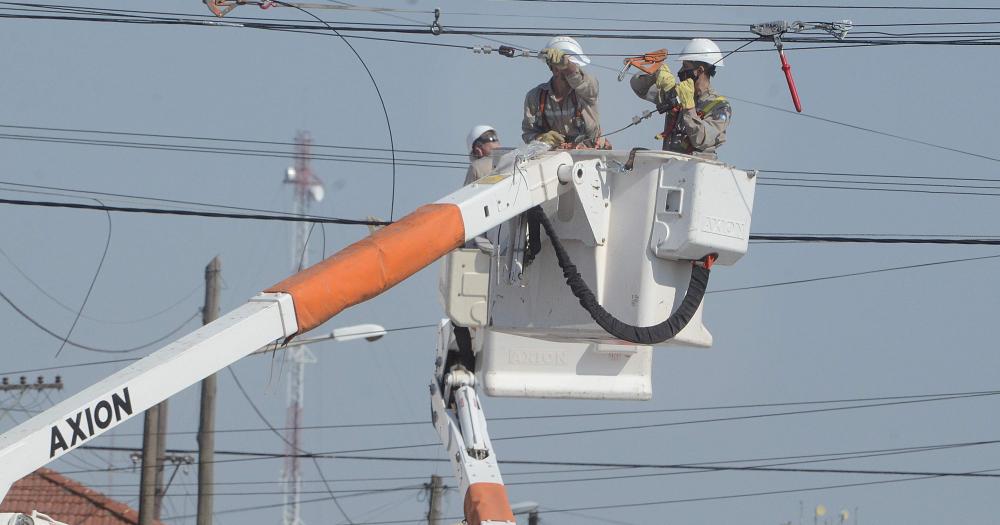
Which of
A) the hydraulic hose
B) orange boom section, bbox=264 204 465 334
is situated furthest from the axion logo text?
the hydraulic hose

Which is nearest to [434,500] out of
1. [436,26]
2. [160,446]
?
[160,446]

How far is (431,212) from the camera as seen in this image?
13.1m

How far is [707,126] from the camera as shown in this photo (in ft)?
48.1

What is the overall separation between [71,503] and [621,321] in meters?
20.2

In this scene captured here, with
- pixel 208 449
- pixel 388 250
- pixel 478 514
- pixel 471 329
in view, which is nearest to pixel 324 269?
pixel 388 250

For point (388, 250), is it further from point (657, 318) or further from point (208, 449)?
point (208, 449)

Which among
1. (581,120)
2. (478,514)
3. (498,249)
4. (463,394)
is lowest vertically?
(478,514)

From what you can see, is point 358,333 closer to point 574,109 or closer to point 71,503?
point 574,109

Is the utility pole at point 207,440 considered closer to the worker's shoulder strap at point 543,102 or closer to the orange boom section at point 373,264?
the worker's shoulder strap at point 543,102

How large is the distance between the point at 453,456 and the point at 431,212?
A: 2.54 m

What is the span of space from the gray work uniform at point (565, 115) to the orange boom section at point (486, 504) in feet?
10.4

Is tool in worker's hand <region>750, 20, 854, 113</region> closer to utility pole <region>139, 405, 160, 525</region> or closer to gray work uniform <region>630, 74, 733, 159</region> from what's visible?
gray work uniform <region>630, 74, 733, 159</region>

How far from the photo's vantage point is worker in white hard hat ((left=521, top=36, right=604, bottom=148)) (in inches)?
598

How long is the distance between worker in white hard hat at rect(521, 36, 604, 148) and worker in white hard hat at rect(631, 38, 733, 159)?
1.59ft
